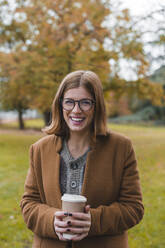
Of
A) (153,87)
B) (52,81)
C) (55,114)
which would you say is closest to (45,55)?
(52,81)

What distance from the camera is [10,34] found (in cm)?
1616

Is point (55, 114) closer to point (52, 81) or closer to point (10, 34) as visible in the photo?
point (52, 81)

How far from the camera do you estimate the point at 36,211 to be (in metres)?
1.79

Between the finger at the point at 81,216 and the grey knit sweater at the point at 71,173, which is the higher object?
the grey knit sweater at the point at 71,173

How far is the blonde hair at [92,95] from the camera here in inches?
70.4

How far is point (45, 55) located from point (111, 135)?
11.3 meters

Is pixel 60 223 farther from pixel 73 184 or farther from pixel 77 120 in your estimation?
pixel 77 120

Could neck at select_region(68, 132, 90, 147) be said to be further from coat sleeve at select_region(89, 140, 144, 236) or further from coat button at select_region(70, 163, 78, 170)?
coat sleeve at select_region(89, 140, 144, 236)

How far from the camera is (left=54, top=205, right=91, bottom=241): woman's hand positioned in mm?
1473

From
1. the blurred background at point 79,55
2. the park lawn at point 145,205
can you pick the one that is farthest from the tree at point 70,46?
the park lawn at point 145,205

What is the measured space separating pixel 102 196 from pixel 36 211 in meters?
0.44

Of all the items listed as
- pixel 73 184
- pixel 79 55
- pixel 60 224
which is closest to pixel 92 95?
pixel 73 184

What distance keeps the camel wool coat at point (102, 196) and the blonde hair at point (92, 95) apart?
11 centimetres

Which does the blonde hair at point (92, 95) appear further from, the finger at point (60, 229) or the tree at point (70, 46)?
the tree at point (70, 46)
